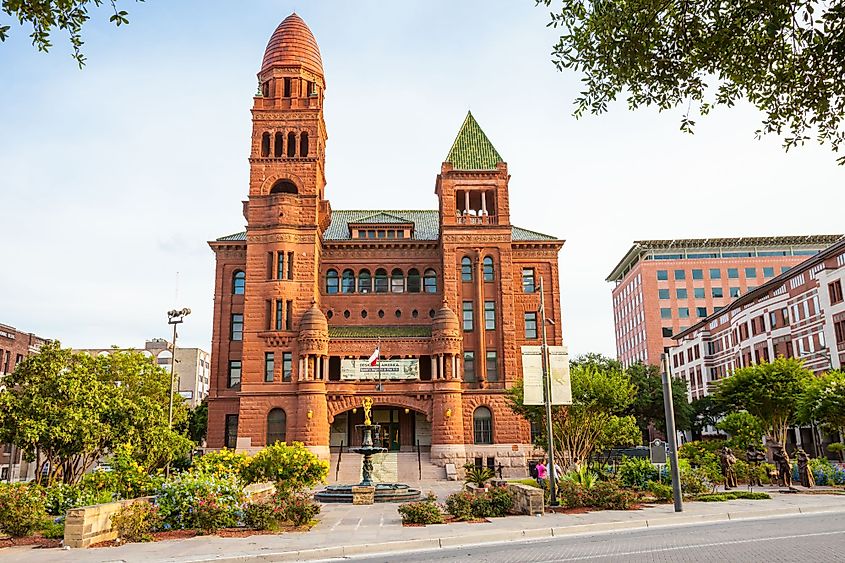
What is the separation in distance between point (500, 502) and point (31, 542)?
12586 millimetres

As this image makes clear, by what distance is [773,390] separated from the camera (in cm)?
3888

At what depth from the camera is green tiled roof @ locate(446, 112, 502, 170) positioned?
53.5 meters

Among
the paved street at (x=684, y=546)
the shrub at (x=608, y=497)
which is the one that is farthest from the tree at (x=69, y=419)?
the shrub at (x=608, y=497)

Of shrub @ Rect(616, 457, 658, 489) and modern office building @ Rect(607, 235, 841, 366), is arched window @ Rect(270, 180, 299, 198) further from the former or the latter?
modern office building @ Rect(607, 235, 841, 366)

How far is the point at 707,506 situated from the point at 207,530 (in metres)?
15.6

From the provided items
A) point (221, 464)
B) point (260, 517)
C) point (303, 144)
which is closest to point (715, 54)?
point (260, 517)

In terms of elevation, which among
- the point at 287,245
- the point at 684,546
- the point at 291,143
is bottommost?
the point at 684,546

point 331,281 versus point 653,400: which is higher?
point 331,281

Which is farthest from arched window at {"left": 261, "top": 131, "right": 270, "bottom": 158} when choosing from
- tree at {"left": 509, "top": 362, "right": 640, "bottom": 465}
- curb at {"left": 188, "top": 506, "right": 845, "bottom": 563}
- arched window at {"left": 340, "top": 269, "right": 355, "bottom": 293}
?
curb at {"left": 188, "top": 506, "right": 845, "bottom": 563}

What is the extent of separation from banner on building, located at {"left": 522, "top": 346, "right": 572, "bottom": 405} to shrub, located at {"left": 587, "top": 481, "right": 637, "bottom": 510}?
10.3 ft

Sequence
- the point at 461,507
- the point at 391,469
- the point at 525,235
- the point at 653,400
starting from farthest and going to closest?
the point at 653,400
the point at 525,235
the point at 391,469
the point at 461,507

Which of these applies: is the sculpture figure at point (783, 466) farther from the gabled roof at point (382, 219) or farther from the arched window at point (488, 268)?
the gabled roof at point (382, 219)

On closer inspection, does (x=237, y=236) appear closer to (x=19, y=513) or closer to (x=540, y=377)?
(x=540, y=377)

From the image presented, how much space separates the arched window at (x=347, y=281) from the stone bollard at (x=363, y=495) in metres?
27.4
